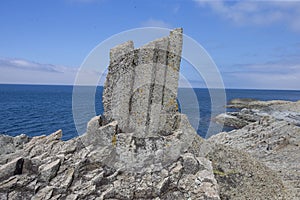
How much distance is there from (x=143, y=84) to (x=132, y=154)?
114 inches

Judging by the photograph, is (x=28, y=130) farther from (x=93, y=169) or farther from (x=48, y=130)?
(x=93, y=169)

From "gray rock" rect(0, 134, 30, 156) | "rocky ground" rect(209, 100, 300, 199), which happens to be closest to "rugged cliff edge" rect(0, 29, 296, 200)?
"gray rock" rect(0, 134, 30, 156)

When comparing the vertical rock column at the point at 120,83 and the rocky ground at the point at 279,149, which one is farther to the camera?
the rocky ground at the point at 279,149

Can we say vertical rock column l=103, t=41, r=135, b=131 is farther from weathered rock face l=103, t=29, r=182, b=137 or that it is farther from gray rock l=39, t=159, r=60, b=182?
gray rock l=39, t=159, r=60, b=182

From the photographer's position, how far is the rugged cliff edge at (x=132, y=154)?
8602 millimetres

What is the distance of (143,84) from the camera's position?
10078 mm

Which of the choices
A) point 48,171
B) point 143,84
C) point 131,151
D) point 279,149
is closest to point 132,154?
point 131,151

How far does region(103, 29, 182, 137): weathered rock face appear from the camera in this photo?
9.84 meters

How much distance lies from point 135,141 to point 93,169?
1.96m

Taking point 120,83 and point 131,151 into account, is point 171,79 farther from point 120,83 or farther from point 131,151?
point 131,151

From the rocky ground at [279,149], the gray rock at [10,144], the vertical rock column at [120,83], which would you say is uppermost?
the vertical rock column at [120,83]

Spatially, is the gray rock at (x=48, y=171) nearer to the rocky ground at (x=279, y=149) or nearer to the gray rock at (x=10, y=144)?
the gray rock at (x=10, y=144)

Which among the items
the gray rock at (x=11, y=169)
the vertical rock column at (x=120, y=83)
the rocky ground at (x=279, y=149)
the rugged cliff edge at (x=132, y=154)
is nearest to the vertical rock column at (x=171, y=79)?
the rugged cliff edge at (x=132, y=154)

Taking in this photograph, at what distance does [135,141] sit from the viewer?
9.89m
